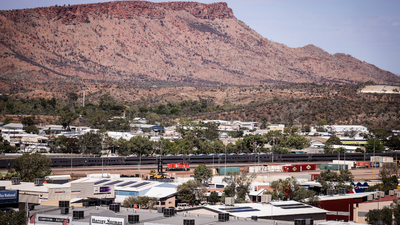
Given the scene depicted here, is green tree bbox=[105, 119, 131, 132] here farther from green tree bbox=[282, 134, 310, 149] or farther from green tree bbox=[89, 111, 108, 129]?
green tree bbox=[282, 134, 310, 149]

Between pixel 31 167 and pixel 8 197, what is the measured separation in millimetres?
25705

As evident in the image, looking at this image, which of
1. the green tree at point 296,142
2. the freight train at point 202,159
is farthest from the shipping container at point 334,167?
the green tree at point 296,142

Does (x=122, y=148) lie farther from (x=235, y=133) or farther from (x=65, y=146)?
(x=235, y=133)

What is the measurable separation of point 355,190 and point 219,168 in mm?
22454

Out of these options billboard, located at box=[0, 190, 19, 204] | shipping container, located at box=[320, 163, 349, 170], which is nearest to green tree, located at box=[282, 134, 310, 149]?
shipping container, located at box=[320, 163, 349, 170]

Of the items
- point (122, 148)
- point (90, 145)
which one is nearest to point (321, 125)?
point (122, 148)

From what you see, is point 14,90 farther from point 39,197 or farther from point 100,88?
point 39,197

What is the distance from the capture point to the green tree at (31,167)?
52750mm

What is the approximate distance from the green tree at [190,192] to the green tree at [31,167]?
1648 centimetres

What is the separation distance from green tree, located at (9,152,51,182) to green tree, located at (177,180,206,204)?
16480 millimetres

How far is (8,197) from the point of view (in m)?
29.5

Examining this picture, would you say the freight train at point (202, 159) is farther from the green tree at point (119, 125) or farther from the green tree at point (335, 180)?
the green tree at point (119, 125)

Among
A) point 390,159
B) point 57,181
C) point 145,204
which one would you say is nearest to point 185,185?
point 145,204

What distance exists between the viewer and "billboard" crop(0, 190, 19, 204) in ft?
95.8
